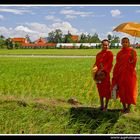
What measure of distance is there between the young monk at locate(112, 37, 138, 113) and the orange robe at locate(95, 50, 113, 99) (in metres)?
0.17

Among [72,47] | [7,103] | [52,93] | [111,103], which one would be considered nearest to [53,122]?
[7,103]

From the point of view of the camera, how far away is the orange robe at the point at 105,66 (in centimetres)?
707

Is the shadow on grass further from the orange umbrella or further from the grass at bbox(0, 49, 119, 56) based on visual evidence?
the grass at bbox(0, 49, 119, 56)

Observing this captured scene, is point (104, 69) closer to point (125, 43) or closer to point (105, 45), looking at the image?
point (105, 45)

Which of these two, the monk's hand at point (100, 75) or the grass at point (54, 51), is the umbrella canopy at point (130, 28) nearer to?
the monk's hand at point (100, 75)

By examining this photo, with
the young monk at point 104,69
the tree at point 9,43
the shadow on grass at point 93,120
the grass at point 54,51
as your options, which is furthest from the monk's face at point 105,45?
the tree at point 9,43

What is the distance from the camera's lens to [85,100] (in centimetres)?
875

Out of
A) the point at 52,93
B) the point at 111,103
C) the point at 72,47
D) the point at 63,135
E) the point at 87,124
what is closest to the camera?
the point at 63,135

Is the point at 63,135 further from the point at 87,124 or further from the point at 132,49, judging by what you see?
the point at 132,49

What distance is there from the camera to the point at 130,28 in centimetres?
690

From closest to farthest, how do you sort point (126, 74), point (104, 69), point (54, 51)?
point (126, 74) → point (104, 69) → point (54, 51)

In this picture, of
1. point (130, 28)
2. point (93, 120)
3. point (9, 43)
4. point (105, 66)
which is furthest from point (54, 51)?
point (93, 120)

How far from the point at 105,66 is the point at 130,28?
88 centimetres

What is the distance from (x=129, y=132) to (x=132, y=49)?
1.53 m
